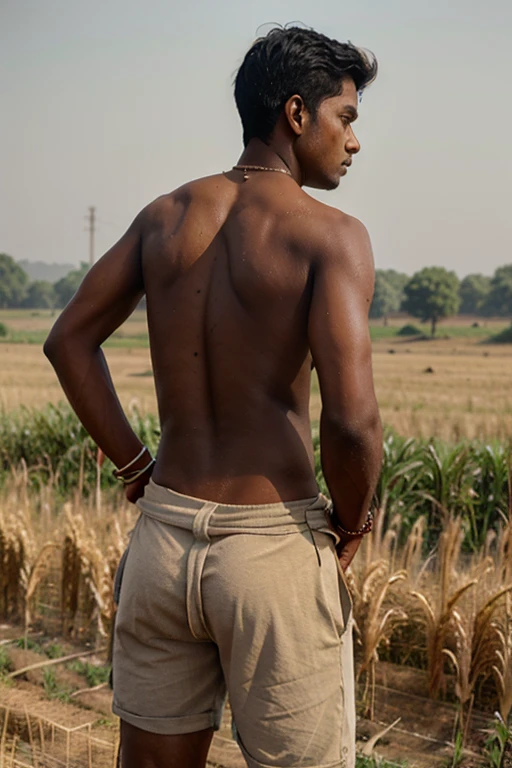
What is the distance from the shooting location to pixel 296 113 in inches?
79.7

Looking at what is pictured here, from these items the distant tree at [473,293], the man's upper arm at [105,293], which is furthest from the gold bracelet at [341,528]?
the distant tree at [473,293]

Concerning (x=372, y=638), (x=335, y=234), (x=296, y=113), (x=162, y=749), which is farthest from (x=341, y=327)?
(x=372, y=638)

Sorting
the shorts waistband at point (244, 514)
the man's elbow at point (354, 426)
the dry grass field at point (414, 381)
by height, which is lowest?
the dry grass field at point (414, 381)

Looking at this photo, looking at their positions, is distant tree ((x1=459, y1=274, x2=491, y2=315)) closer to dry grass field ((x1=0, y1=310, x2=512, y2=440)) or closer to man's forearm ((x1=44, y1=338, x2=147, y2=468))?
dry grass field ((x1=0, y1=310, x2=512, y2=440))

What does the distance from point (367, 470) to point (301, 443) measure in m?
0.15

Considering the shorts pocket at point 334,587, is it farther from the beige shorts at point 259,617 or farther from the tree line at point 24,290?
the tree line at point 24,290

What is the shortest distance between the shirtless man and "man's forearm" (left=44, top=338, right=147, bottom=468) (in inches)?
7.3

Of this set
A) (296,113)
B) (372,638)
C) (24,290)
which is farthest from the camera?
(24,290)

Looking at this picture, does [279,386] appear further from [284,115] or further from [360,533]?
[284,115]

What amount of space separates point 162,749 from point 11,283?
358 feet

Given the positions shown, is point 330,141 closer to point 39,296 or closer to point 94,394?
point 94,394

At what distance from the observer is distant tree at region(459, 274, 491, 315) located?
98750mm

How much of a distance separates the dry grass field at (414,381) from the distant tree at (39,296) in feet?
131

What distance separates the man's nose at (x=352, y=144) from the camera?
82.3 inches
